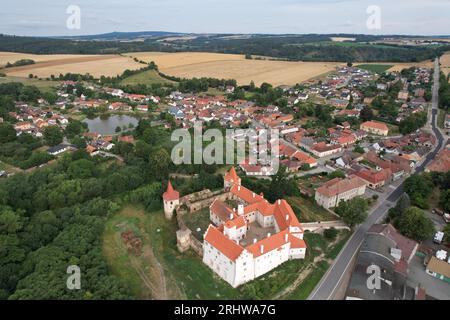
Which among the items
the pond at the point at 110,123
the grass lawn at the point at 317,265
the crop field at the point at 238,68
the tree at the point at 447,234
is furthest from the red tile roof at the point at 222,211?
the crop field at the point at 238,68

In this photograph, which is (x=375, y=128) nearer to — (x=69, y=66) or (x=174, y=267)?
(x=174, y=267)

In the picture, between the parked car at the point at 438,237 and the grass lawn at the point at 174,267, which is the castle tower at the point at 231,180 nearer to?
the grass lawn at the point at 174,267

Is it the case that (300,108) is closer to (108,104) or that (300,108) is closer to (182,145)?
(182,145)

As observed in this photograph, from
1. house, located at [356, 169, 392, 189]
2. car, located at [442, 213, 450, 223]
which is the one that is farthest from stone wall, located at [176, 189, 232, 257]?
car, located at [442, 213, 450, 223]

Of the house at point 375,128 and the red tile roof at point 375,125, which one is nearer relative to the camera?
the house at point 375,128

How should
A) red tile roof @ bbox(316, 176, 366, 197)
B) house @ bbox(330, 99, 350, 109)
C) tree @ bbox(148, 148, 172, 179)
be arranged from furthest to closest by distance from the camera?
house @ bbox(330, 99, 350, 109) < tree @ bbox(148, 148, 172, 179) < red tile roof @ bbox(316, 176, 366, 197)

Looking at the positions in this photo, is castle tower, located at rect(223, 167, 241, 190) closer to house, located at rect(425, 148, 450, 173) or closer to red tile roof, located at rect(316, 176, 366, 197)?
red tile roof, located at rect(316, 176, 366, 197)

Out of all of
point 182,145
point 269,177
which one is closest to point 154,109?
point 182,145
